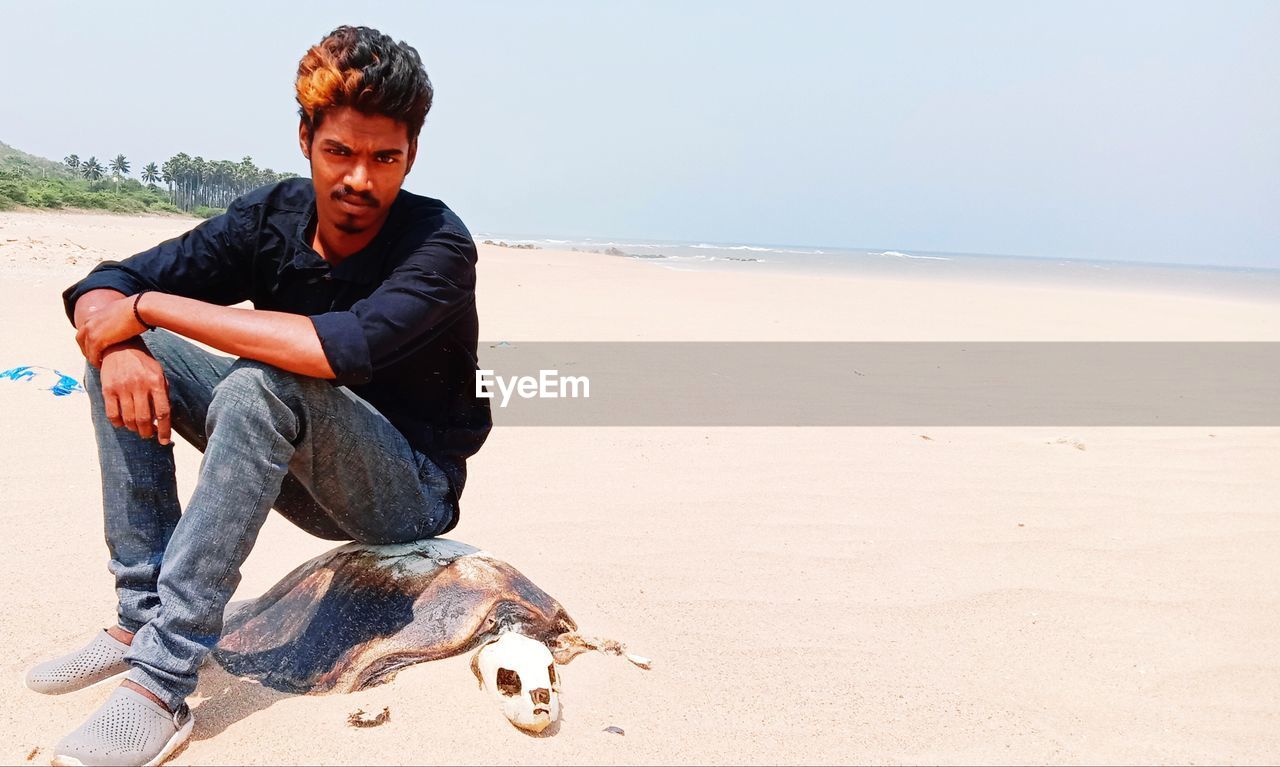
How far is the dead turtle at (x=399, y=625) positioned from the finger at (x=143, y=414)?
2.38ft

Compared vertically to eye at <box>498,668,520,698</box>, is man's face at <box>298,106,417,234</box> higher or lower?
higher

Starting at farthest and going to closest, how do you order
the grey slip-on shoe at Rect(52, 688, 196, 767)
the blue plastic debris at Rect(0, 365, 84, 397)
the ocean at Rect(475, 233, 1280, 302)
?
the ocean at Rect(475, 233, 1280, 302)
the blue plastic debris at Rect(0, 365, 84, 397)
the grey slip-on shoe at Rect(52, 688, 196, 767)

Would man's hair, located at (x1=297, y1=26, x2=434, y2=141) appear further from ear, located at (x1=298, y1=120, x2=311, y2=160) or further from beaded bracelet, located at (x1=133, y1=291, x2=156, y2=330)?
beaded bracelet, located at (x1=133, y1=291, x2=156, y2=330)

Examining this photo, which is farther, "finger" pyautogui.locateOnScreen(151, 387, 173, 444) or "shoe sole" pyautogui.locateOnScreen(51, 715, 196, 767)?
"finger" pyautogui.locateOnScreen(151, 387, 173, 444)

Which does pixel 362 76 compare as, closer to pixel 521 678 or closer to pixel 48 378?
pixel 521 678

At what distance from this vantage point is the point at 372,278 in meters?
2.61

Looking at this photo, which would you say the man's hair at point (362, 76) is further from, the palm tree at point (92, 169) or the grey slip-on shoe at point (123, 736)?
the palm tree at point (92, 169)

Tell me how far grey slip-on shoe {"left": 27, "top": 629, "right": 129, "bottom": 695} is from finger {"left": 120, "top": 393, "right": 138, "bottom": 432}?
66 cm

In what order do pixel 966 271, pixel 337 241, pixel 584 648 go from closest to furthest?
pixel 337 241 → pixel 584 648 → pixel 966 271

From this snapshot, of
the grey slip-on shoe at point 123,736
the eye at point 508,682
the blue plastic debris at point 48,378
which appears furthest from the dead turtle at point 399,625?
the blue plastic debris at point 48,378

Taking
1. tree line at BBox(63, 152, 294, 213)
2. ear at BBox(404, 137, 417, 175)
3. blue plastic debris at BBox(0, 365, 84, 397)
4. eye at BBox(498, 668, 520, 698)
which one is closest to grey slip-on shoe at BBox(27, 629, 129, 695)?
eye at BBox(498, 668, 520, 698)

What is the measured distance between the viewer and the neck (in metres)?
2.65

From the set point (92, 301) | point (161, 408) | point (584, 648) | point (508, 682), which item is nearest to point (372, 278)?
point (161, 408)

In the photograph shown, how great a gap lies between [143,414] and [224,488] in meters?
0.38
